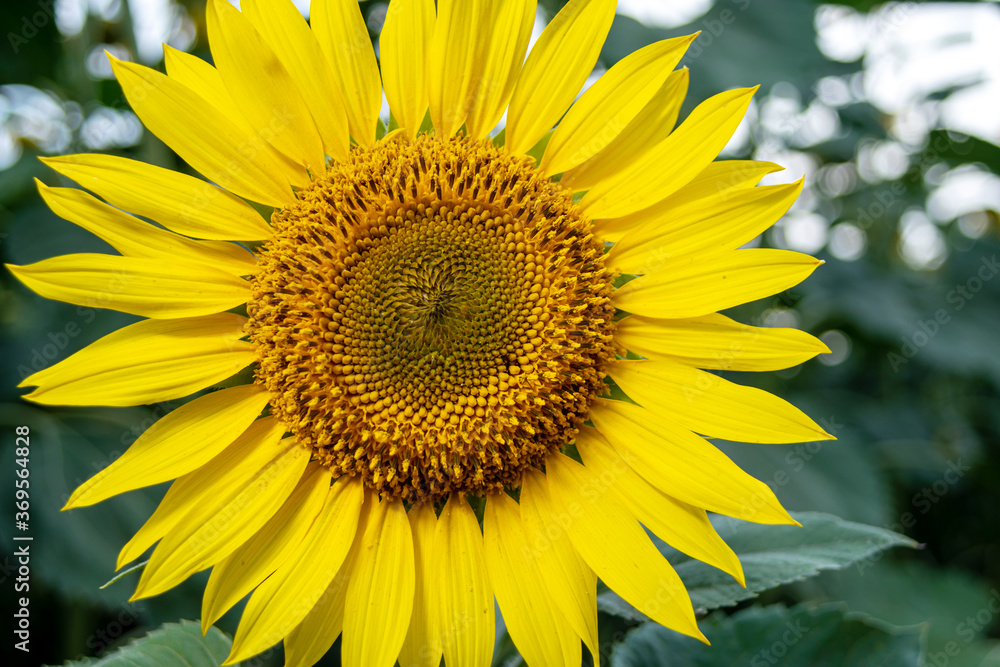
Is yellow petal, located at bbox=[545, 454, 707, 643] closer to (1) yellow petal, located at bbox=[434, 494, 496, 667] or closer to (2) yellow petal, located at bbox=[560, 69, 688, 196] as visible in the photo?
(1) yellow petal, located at bbox=[434, 494, 496, 667]

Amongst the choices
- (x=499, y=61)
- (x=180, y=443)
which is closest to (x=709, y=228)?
(x=499, y=61)

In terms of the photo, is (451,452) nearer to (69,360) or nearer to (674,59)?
(69,360)

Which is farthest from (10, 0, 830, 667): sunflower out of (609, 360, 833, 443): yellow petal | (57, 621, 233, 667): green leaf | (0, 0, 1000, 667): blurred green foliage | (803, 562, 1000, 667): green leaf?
(803, 562, 1000, 667): green leaf

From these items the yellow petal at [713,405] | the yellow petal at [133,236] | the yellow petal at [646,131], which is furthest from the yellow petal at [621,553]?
the yellow petal at [133,236]

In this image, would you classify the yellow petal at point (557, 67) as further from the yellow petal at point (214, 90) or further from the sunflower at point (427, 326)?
the yellow petal at point (214, 90)

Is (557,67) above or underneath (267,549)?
above

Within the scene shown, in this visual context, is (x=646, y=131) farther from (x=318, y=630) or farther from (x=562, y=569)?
(x=318, y=630)
